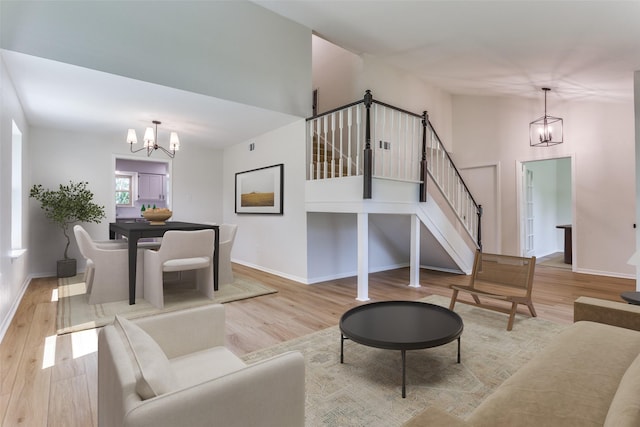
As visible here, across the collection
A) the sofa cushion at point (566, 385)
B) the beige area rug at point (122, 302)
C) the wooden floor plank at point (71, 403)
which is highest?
the sofa cushion at point (566, 385)

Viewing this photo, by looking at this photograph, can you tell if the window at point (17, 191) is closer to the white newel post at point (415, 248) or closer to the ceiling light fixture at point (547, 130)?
the white newel post at point (415, 248)

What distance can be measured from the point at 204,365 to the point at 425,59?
206 inches

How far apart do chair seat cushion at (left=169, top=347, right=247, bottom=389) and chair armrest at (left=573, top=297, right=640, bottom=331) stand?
2177 millimetres

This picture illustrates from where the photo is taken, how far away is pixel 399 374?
7.02 ft

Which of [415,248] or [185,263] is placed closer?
[185,263]

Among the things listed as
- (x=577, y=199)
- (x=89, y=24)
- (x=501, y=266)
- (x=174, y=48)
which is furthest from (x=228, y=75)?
(x=577, y=199)

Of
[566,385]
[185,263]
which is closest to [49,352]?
[185,263]

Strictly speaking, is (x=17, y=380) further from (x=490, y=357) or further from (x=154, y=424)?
(x=490, y=357)

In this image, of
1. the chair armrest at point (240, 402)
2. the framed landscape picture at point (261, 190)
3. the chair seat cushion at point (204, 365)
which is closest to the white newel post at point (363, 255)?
the framed landscape picture at point (261, 190)

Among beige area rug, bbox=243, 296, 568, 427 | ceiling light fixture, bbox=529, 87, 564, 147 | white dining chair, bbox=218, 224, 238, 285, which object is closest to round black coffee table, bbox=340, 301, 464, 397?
beige area rug, bbox=243, 296, 568, 427

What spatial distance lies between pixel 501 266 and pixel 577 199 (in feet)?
11.3

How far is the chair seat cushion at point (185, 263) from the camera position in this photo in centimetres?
348

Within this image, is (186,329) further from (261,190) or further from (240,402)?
(261,190)

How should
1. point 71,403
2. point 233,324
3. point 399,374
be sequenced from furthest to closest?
point 233,324 < point 399,374 < point 71,403
